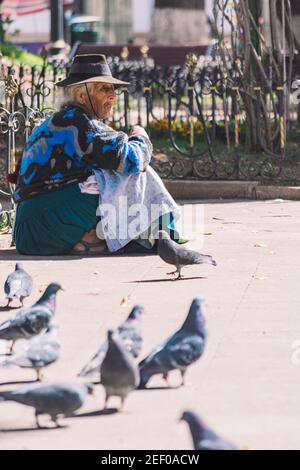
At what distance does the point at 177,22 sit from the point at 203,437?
27005 mm

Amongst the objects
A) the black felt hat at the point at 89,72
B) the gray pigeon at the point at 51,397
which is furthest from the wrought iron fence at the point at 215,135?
the gray pigeon at the point at 51,397

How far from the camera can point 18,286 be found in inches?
303

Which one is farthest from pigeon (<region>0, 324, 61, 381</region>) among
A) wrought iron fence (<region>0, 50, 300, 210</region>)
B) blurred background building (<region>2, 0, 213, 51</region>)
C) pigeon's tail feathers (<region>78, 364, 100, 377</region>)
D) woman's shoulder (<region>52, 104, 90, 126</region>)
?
blurred background building (<region>2, 0, 213, 51</region>)

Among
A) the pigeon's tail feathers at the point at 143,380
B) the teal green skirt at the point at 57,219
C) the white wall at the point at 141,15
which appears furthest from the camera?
the white wall at the point at 141,15

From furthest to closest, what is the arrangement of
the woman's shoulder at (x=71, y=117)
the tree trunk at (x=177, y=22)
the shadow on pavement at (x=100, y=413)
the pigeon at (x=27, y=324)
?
the tree trunk at (x=177, y=22)
the woman's shoulder at (x=71, y=117)
the pigeon at (x=27, y=324)
the shadow on pavement at (x=100, y=413)

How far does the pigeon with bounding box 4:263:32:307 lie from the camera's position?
768cm

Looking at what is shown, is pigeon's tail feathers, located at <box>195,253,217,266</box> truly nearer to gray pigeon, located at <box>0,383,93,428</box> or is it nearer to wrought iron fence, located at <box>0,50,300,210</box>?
gray pigeon, located at <box>0,383,93,428</box>

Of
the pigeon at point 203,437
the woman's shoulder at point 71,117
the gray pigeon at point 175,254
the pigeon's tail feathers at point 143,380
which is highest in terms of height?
the woman's shoulder at point 71,117

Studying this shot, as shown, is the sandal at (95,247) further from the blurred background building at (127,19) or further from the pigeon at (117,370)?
the blurred background building at (127,19)

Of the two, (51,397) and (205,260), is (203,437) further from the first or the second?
(205,260)

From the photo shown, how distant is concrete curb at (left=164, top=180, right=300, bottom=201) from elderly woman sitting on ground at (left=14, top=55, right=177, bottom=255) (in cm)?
336

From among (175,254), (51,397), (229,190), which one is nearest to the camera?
(51,397)

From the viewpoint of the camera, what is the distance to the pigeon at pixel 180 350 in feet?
19.4

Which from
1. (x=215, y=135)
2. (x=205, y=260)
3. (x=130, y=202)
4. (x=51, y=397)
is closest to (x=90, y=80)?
(x=130, y=202)
